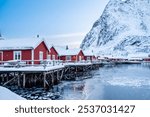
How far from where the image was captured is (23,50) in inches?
1262

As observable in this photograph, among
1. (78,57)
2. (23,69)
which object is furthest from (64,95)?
(78,57)

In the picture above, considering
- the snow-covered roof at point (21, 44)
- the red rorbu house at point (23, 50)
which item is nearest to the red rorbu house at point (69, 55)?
the snow-covered roof at point (21, 44)

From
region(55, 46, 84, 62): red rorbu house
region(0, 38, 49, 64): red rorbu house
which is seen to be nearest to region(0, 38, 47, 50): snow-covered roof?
region(0, 38, 49, 64): red rorbu house

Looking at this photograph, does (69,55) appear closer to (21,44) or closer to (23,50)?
(21,44)

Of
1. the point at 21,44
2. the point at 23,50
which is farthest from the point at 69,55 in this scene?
the point at 23,50

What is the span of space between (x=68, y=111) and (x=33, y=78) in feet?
77.1

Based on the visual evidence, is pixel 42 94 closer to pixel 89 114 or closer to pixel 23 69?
pixel 23 69

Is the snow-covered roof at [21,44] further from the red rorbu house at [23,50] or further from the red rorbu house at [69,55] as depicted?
the red rorbu house at [69,55]

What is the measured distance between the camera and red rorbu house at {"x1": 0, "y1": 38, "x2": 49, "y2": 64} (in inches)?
1250

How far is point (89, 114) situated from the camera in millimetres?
8508

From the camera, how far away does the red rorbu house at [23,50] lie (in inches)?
1250

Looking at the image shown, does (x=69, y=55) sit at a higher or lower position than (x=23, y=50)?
lower

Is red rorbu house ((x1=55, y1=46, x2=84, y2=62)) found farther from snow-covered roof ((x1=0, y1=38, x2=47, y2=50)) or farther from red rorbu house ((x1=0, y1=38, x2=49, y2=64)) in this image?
red rorbu house ((x1=0, y1=38, x2=49, y2=64))

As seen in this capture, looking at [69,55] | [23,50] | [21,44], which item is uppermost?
[21,44]
